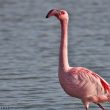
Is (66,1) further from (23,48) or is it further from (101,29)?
(23,48)

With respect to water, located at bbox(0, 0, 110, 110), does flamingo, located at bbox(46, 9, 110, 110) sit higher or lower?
higher

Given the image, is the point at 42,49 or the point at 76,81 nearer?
the point at 76,81

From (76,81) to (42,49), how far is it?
7134mm

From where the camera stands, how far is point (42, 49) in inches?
669

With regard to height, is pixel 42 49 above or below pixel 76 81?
below

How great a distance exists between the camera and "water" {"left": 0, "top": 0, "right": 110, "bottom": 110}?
12266 millimetres

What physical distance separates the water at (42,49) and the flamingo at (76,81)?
5.05 feet

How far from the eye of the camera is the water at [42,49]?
12.3m

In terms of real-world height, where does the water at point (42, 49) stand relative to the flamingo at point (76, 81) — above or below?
below

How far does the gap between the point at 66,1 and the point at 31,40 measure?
28.2 feet

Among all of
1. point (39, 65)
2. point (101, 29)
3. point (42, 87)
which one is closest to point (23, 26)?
point (101, 29)

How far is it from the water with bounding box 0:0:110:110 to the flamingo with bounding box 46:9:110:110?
60.6 inches

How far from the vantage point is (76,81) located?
9.89 meters

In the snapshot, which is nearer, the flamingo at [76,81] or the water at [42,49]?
the flamingo at [76,81]
